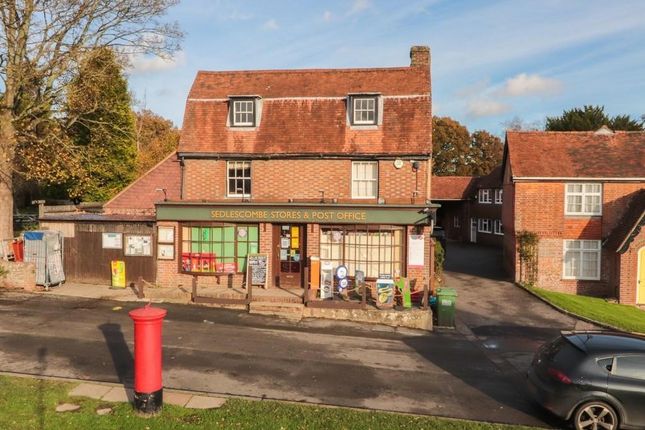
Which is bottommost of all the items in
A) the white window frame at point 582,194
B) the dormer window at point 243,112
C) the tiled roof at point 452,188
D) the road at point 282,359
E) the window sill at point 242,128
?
the road at point 282,359

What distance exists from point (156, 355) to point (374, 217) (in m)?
10.5

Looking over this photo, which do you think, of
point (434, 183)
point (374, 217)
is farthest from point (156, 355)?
point (434, 183)

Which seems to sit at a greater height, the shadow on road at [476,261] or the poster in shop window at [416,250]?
the poster in shop window at [416,250]

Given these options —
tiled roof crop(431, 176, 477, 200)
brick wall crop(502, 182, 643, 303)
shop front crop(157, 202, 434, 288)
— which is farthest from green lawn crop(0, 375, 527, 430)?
tiled roof crop(431, 176, 477, 200)

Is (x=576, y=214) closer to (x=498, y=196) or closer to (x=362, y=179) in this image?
(x=362, y=179)

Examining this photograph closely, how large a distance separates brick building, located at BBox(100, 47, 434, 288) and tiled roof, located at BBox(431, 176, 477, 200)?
2547 centimetres

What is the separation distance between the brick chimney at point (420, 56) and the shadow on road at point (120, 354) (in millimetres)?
15392

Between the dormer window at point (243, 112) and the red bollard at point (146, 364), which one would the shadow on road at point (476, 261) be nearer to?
the dormer window at point (243, 112)

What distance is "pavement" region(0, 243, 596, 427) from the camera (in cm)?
914

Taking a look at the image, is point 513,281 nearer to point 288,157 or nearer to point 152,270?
point 288,157

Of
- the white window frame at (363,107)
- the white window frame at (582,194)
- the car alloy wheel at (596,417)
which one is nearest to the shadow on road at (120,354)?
the car alloy wheel at (596,417)

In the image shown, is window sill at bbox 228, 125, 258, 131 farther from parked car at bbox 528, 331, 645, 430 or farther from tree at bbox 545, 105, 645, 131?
tree at bbox 545, 105, 645, 131

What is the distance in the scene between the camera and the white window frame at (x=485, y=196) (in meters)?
40.5

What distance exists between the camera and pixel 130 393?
852 centimetres
